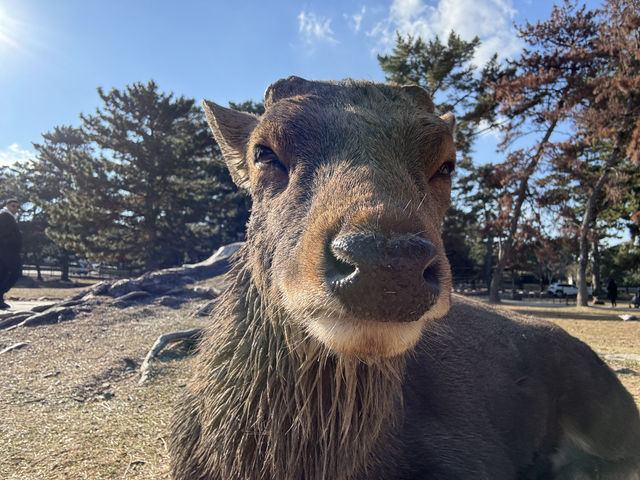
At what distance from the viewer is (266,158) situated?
239 cm

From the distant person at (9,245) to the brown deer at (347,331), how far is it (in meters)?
10.8

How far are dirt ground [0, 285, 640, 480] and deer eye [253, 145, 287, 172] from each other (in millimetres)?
2594

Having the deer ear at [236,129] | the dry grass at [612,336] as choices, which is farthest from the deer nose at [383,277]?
the dry grass at [612,336]

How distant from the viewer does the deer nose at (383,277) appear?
138 centimetres

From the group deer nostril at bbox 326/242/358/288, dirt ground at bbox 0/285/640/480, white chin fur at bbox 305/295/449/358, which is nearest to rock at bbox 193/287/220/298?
dirt ground at bbox 0/285/640/480

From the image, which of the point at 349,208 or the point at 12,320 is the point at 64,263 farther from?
the point at 349,208

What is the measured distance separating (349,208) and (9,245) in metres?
12.8

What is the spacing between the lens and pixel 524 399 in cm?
327

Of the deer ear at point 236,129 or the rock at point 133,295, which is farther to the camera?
the rock at point 133,295

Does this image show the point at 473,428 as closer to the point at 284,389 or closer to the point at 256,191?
the point at 284,389

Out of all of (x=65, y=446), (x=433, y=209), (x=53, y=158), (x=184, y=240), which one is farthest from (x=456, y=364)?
(x=53, y=158)

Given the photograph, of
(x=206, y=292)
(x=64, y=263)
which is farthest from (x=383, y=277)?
(x=64, y=263)

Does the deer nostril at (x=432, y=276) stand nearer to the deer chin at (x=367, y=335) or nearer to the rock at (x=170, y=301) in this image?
the deer chin at (x=367, y=335)

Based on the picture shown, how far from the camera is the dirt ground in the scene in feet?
10.8
